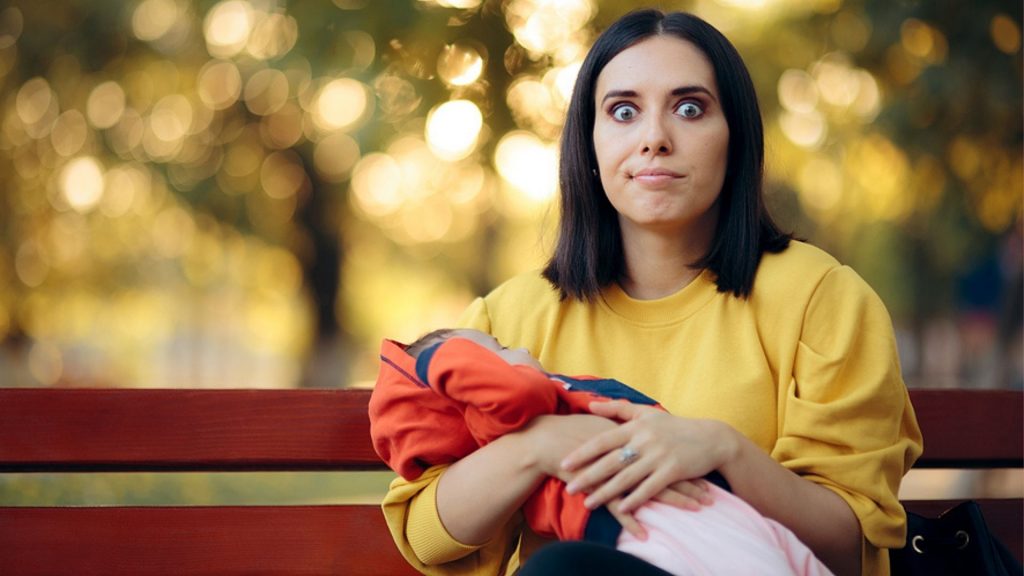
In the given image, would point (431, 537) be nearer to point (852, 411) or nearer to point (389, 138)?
point (852, 411)

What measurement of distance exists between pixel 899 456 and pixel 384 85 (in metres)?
5.78

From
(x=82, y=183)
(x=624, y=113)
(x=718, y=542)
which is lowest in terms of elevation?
(x=82, y=183)

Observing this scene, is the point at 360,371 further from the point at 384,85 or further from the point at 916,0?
the point at 916,0

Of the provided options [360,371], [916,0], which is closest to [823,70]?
[916,0]

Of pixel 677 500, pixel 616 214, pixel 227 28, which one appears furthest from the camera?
pixel 227 28

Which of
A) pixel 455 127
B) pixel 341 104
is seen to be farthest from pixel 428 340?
pixel 341 104

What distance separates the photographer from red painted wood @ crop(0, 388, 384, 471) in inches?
113

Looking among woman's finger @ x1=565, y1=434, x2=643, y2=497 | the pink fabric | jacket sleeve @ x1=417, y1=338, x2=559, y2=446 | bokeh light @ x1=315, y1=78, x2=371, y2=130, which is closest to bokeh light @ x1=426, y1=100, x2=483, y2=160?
bokeh light @ x1=315, y1=78, x2=371, y2=130

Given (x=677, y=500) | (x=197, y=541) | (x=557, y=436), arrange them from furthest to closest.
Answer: (x=197, y=541) → (x=557, y=436) → (x=677, y=500)

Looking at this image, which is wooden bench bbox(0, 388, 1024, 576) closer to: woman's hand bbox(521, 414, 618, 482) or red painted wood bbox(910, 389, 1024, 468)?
woman's hand bbox(521, 414, 618, 482)

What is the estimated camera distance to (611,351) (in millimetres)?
2510

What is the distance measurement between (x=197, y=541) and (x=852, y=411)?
1.63m

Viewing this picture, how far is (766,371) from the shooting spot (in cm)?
235

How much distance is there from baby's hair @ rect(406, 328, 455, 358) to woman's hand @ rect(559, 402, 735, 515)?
39 centimetres
